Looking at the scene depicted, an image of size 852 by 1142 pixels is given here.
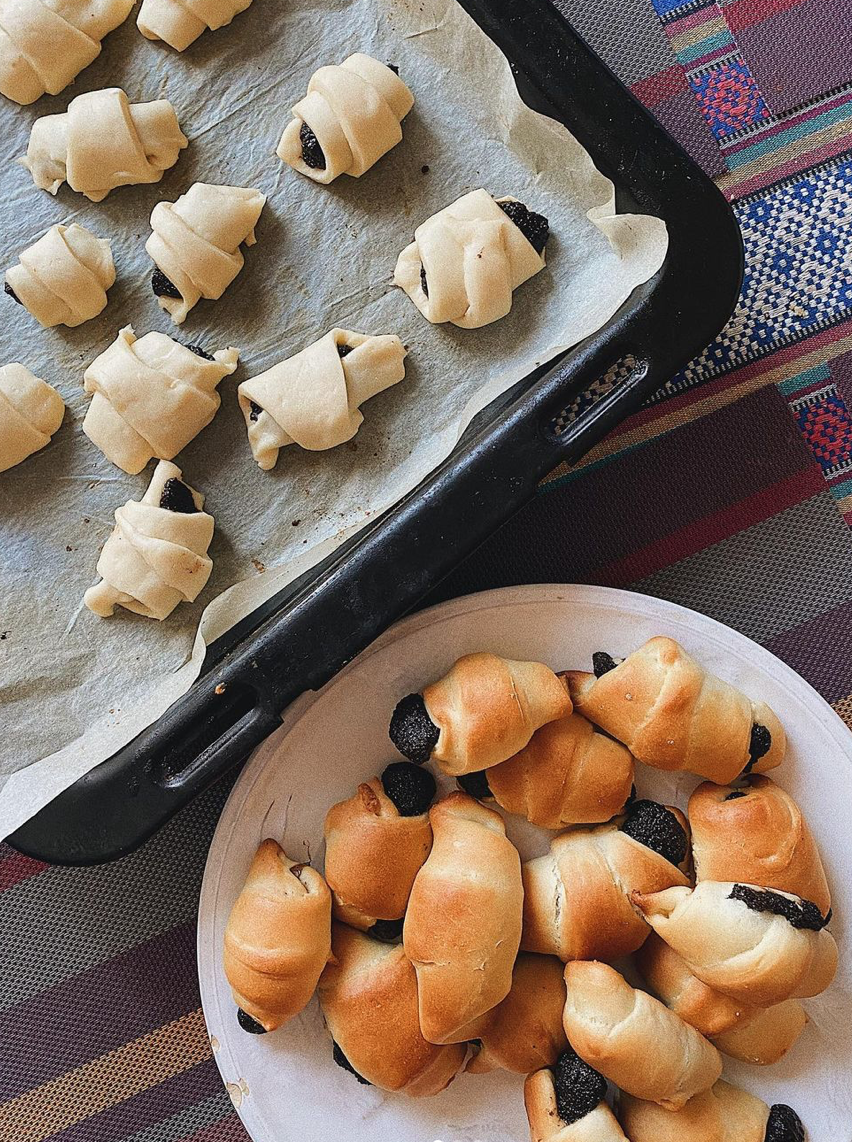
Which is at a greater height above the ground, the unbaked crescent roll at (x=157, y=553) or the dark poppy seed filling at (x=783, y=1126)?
the unbaked crescent roll at (x=157, y=553)

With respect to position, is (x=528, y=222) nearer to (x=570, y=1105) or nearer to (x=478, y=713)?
(x=478, y=713)

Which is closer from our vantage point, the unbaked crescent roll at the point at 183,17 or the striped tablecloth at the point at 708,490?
the unbaked crescent roll at the point at 183,17

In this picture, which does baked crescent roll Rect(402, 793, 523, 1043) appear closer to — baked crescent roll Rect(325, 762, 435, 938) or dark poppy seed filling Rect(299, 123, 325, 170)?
baked crescent roll Rect(325, 762, 435, 938)

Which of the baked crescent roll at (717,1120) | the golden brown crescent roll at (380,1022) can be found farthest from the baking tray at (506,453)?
the baked crescent roll at (717,1120)

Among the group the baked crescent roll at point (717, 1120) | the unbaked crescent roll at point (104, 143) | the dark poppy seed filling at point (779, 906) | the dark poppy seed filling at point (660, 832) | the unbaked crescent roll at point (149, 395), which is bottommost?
the baked crescent roll at point (717, 1120)

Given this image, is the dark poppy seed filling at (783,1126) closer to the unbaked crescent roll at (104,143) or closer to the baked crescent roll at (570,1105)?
the baked crescent roll at (570,1105)

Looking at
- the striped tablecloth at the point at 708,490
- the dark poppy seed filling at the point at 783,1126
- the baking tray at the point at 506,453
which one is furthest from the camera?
the striped tablecloth at the point at 708,490

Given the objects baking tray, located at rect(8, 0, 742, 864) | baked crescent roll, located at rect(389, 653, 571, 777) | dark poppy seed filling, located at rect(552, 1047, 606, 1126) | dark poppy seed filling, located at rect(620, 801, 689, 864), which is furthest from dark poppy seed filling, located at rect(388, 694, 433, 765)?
dark poppy seed filling, located at rect(552, 1047, 606, 1126)

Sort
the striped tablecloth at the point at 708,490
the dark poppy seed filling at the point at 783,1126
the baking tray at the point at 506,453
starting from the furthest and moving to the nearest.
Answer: the striped tablecloth at the point at 708,490 → the dark poppy seed filling at the point at 783,1126 → the baking tray at the point at 506,453
